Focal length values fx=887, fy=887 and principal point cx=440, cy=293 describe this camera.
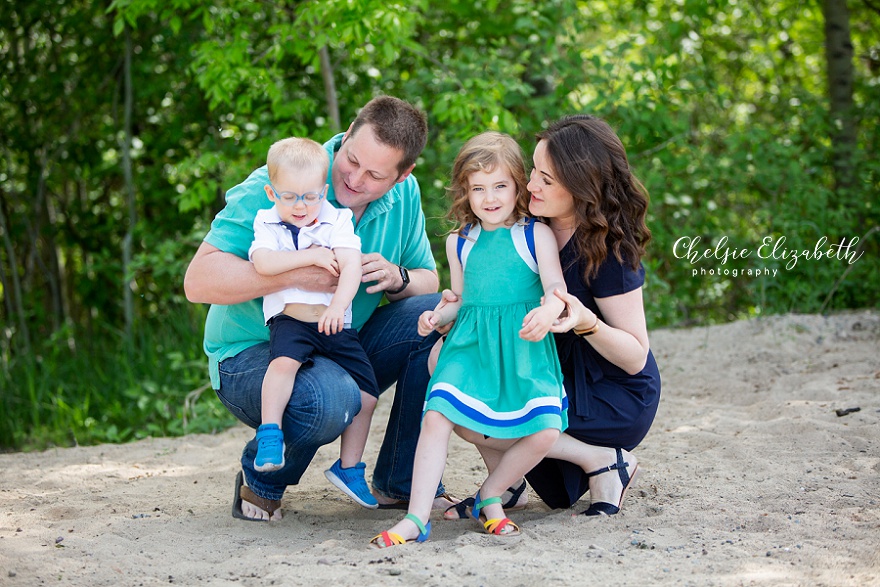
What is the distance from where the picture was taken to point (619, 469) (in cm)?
279

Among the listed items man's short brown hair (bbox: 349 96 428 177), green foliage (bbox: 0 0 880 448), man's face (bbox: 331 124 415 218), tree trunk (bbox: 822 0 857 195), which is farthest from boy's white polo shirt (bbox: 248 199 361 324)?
tree trunk (bbox: 822 0 857 195)

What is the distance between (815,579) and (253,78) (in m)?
3.70

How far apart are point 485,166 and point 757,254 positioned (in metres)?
3.73

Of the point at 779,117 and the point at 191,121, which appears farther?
the point at 779,117

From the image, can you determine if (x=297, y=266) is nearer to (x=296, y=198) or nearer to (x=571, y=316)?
(x=296, y=198)

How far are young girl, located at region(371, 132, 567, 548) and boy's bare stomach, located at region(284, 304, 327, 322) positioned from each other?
38 cm

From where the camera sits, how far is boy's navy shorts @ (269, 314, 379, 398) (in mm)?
2721

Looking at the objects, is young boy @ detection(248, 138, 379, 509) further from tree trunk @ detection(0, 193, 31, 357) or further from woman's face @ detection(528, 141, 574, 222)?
tree trunk @ detection(0, 193, 31, 357)

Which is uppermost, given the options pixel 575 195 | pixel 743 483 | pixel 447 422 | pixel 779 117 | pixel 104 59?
pixel 104 59

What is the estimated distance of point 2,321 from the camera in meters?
6.85

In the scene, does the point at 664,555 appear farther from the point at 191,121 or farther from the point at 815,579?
the point at 191,121

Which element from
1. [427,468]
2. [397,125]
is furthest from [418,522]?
[397,125]

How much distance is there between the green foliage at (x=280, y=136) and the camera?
489 cm

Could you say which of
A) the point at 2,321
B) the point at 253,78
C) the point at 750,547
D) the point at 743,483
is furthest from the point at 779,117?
the point at 2,321
